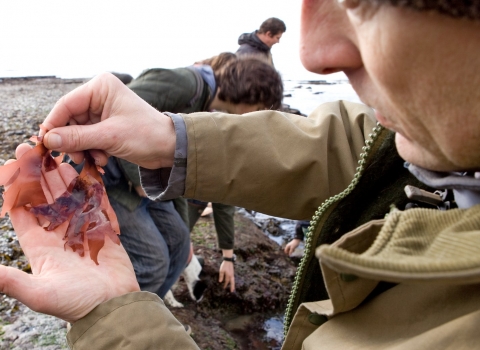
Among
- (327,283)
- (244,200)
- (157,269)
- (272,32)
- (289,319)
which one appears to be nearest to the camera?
(327,283)

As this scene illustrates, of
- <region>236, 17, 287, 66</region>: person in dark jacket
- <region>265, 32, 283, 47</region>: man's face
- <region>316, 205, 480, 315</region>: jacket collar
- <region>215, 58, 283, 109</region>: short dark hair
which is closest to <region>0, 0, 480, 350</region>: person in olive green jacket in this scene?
<region>316, 205, 480, 315</region>: jacket collar

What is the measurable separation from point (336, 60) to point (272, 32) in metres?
5.63

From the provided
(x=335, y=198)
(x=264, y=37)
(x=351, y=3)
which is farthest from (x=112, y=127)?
(x=264, y=37)

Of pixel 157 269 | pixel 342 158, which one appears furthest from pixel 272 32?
pixel 342 158

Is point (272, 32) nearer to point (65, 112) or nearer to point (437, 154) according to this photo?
point (65, 112)

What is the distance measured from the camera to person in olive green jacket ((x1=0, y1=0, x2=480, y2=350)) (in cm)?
75

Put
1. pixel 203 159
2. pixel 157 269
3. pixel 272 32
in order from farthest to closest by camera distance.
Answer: pixel 272 32 < pixel 157 269 < pixel 203 159

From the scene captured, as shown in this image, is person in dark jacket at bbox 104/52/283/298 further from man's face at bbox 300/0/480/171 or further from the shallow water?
man's face at bbox 300/0/480/171

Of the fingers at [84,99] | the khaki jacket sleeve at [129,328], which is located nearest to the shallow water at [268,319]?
the fingers at [84,99]

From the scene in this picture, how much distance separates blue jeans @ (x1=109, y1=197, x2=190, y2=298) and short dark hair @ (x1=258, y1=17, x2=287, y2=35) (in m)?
3.86

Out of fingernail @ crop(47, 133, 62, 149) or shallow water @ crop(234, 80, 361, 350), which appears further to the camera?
shallow water @ crop(234, 80, 361, 350)

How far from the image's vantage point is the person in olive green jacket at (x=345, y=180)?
29.7 inches

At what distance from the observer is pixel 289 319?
1.58m

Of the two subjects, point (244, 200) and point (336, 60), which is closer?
point (336, 60)
